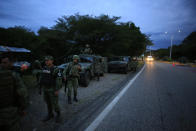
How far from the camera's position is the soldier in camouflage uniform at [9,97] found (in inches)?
59.3

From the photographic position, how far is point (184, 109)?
3.61 metres

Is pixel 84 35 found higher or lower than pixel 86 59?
higher

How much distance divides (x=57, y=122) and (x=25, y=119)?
0.86 meters

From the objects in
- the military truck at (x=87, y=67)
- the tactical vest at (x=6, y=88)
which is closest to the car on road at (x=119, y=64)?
the military truck at (x=87, y=67)

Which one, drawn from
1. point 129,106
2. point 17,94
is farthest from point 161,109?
point 17,94

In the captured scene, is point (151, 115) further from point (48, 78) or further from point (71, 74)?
point (48, 78)

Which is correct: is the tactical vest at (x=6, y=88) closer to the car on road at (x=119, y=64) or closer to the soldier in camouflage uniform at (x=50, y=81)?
the soldier in camouflage uniform at (x=50, y=81)

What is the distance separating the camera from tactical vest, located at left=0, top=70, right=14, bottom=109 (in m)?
1.50

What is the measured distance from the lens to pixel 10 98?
161 cm

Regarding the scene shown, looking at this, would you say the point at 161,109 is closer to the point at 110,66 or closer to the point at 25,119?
the point at 25,119

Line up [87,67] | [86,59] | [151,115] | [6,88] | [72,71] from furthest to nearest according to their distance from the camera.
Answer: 1. [86,59]
2. [87,67]
3. [72,71]
4. [151,115]
5. [6,88]

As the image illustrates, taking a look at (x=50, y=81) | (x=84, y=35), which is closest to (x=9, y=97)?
(x=50, y=81)

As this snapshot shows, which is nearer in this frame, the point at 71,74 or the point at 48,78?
the point at 48,78

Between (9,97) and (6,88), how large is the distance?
0.46 feet
